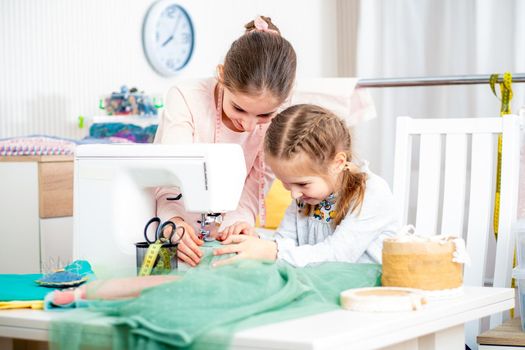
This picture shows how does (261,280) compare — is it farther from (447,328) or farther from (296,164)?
(296,164)

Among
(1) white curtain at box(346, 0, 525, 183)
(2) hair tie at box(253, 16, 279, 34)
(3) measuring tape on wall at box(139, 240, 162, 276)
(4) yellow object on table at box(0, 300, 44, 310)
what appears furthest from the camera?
(1) white curtain at box(346, 0, 525, 183)

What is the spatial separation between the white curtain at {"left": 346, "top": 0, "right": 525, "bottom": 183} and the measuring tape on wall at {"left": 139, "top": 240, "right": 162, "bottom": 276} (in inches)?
96.6

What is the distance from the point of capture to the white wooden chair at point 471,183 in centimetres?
221

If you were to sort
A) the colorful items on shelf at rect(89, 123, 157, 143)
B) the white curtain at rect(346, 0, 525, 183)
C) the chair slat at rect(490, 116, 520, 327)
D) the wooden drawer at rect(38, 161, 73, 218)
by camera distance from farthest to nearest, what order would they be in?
the white curtain at rect(346, 0, 525, 183), the colorful items on shelf at rect(89, 123, 157, 143), the wooden drawer at rect(38, 161, 73, 218), the chair slat at rect(490, 116, 520, 327)

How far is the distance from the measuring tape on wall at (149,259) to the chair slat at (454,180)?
3.32 ft

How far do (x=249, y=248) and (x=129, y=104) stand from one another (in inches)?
76.9

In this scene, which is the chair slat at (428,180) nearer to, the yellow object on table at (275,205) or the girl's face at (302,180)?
the girl's face at (302,180)

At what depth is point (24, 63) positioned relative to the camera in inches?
134

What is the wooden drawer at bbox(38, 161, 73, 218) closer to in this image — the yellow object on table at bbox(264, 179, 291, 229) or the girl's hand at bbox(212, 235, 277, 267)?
the yellow object on table at bbox(264, 179, 291, 229)

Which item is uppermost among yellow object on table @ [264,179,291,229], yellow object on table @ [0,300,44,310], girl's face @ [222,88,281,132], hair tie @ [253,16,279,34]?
hair tie @ [253,16,279,34]

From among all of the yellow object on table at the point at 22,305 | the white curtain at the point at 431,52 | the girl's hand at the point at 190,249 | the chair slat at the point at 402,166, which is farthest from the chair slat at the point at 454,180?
the white curtain at the point at 431,52

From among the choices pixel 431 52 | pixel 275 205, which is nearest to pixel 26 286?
pixel 275 205

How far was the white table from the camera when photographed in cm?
115

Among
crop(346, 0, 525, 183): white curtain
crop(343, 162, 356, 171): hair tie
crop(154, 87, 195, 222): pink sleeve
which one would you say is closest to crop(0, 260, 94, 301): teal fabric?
crop(154, 87, 195, 222): pink sleeve
